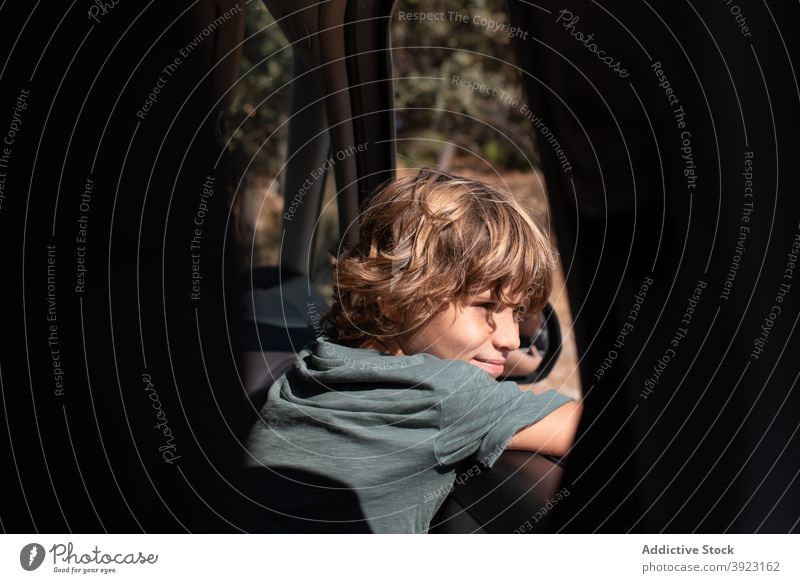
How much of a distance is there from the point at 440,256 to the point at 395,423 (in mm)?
179

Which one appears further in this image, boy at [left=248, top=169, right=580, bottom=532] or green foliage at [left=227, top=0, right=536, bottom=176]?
green foliage at [left=227, top=0, right=536, bottom=176]

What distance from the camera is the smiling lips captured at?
3.09 feet

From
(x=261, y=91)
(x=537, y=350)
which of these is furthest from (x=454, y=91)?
(x=537, y=350)

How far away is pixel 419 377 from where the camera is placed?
881 mm

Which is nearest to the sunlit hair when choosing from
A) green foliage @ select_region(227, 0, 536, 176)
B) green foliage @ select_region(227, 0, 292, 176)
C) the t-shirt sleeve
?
the t-shirt sleeve

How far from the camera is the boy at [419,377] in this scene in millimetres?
880

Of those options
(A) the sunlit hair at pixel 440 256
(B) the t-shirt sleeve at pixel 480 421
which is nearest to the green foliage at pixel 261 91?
(A) the sunlit hair at pixel 440 256

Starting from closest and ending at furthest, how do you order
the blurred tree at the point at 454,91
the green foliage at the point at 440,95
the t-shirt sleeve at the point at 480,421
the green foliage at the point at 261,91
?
the t-shirt sleeve at the point at 480,421 < the green foliage at the point at 261,91 < the green foliage at the point at 440,95 < the blurred tree at the point at 454,91

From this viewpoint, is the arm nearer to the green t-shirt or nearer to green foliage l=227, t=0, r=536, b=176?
the green t-shirt

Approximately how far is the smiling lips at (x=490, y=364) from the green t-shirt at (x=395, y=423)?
0.13 feet

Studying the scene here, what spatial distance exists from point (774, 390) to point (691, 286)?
0.14m

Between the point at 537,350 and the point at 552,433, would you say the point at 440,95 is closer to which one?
the point at 537,350
